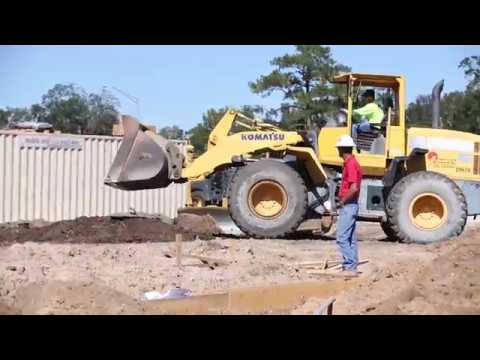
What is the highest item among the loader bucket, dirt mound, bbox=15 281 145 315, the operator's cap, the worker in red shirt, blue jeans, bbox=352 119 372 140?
the operator's cap

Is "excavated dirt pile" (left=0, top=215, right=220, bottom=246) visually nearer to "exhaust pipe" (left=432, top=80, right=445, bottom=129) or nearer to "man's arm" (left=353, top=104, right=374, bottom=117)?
"man's arm" (left=353, top=104, right=374, bottom=117)

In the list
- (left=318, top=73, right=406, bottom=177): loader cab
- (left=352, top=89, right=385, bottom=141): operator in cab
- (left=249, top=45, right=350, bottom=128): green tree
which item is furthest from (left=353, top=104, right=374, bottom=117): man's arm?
(left=249, top=45, right=350, bottom=128): green tree

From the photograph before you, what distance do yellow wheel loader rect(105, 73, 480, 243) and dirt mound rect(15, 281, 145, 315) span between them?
6319mm

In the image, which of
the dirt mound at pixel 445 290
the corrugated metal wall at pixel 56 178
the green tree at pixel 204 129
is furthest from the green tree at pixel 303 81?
the dirt mound at pixel 445 290

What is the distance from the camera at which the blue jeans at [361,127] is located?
1455 cm

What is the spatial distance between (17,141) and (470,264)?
13086mm

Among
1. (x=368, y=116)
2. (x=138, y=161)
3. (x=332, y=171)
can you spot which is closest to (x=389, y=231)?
(x=332, y=171)

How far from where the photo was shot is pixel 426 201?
14.5m

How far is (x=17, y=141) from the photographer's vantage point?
1931cm

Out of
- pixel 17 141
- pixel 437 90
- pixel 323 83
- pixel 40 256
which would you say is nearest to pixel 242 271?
pixel 40 256

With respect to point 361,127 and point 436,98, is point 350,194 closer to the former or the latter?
point 361,127

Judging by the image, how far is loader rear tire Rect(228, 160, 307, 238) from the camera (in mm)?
14430
